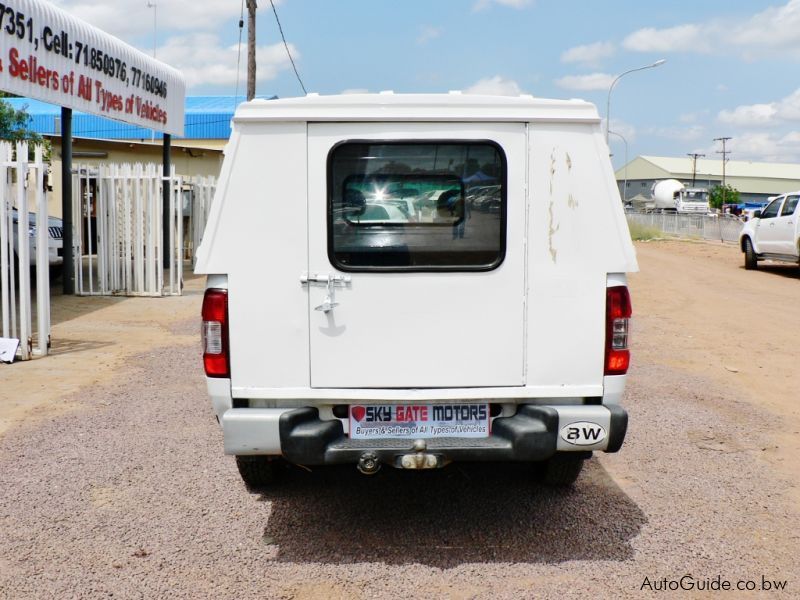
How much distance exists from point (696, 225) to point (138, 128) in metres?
24.8

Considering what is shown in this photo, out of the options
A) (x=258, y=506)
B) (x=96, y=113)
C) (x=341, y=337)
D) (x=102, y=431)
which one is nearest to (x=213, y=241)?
(x=341, y=337)

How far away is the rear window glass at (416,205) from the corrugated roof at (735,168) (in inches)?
5051

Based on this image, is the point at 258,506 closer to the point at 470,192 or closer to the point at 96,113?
the point at 470,192

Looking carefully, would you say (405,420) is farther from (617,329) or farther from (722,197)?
(722,197)

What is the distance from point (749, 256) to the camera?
20.8 metres

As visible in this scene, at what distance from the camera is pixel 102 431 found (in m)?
6.21

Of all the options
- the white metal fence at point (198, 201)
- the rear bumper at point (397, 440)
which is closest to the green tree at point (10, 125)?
the white metal fence at point (198, 201)

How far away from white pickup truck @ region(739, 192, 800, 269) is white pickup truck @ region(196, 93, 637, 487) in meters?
16.3

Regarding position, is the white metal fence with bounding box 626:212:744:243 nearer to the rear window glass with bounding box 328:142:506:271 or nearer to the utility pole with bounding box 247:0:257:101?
the utility pole with bounding box 247:0:257:101

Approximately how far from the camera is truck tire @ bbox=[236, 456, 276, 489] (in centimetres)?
465

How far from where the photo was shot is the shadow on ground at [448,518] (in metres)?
4.08

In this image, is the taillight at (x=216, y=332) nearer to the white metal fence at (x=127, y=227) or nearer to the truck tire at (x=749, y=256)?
the white metal fence at (x=127, y=227)

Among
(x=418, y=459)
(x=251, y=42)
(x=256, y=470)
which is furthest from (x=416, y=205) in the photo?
(x=251, y=42)

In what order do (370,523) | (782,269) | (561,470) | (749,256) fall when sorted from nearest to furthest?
(370,523) → (561,470) → (749,256) → (782,269)
